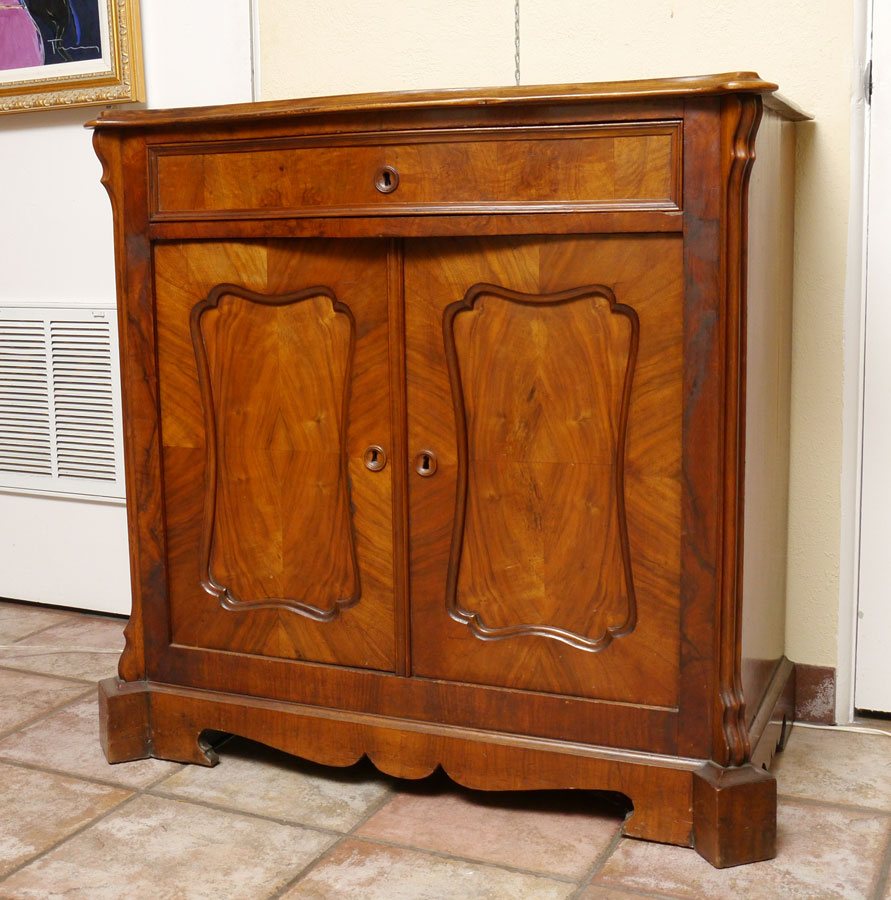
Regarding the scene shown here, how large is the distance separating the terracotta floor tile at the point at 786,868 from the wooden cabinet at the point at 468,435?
0.12 ft

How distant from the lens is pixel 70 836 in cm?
181

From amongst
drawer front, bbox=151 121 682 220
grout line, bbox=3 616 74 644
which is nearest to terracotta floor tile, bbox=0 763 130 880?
grout line, bbox=3 616 74 644

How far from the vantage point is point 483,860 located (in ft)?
5.65

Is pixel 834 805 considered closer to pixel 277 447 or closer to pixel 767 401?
pixel 767 401

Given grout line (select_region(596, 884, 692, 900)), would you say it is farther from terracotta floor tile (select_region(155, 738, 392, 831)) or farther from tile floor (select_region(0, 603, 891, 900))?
terracotta floor tile (select_region(155, 738, 392, 831))

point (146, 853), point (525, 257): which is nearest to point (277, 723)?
point (146, 853)

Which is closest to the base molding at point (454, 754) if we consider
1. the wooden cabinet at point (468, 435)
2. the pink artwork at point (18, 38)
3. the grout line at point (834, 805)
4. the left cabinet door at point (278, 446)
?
the wooden cabinet at point (468, 435)

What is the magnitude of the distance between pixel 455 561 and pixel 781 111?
0.90 metres

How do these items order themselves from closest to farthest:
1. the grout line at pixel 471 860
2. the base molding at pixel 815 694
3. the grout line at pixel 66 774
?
the grout line at pixel 471 860, the grout line at pixel 66 774, the base molding at pixel 815 694

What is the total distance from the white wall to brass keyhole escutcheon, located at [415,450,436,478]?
110 cm

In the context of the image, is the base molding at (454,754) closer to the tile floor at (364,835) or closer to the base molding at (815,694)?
the tile floor at (364,835)

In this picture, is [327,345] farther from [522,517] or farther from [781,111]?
[781,111]

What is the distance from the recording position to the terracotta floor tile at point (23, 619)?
111 inches

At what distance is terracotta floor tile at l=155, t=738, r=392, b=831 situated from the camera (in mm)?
1884
